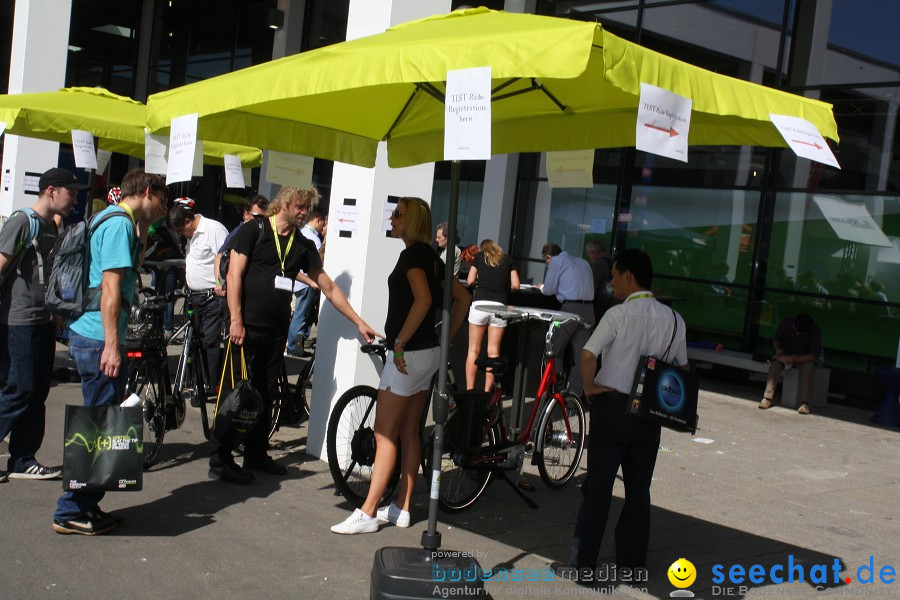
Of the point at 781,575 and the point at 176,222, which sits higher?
the point at 176,222

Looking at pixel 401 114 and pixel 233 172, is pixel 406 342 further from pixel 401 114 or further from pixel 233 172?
pixel 233 172

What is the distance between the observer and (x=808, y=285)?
44.1 ft

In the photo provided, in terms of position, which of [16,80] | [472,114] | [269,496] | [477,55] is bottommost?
[269,496]

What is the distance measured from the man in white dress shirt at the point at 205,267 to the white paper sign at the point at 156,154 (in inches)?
94.4

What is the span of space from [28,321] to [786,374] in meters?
9.33

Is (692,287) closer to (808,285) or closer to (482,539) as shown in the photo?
(808,285)

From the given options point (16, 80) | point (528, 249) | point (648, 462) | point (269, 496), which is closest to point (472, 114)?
point (648, 462)

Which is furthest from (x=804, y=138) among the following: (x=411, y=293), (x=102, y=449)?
(x=102, y=449)

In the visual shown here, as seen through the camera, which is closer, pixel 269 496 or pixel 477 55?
pixel 477 55

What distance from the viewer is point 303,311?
39.6ft

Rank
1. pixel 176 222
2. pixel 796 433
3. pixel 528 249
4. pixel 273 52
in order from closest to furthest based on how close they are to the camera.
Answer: pixel 176 222, pixel 796 433, pixel 528 249, pixel 273 52

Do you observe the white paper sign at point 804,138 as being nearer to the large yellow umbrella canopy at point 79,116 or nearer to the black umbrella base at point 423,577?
the black umbrella base at point 423,577

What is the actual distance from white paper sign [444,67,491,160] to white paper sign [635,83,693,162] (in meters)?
0.61

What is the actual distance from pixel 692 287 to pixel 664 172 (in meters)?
2.13
